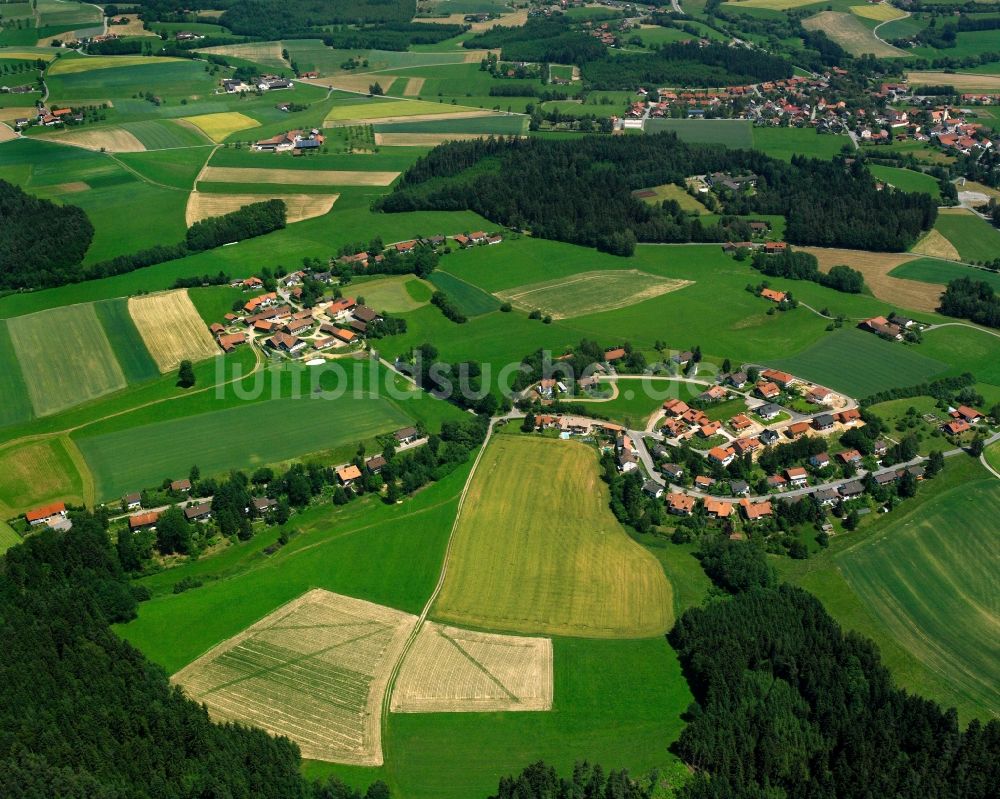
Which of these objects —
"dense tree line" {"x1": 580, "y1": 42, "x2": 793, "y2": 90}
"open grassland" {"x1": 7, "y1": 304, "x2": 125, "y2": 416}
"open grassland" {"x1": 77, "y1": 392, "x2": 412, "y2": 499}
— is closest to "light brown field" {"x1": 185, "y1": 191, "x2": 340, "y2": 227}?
"open grassland" {"x1": 7, "y1": 304, "x2": 125, "y2": 416}

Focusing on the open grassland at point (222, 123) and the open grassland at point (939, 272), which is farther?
the open grassland at point (222, 123)

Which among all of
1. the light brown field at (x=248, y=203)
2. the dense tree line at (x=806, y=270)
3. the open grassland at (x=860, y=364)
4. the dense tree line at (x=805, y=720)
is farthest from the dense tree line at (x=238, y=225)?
the dense tree line at (x=805, y=720)

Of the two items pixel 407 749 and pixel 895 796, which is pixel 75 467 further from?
pixel 895 796

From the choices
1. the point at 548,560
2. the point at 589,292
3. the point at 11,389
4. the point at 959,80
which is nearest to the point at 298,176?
the point at 589,292

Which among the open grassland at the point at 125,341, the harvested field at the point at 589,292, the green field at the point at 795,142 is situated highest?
the green field at the point at 795,142

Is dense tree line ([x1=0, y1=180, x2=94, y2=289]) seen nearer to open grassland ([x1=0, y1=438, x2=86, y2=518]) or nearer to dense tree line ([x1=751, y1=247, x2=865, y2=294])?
open grassland ([x1=0, y1=438, x2=86, y2=518])

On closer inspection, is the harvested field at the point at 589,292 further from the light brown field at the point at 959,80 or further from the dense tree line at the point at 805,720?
the light brown field at the point at 959,80
